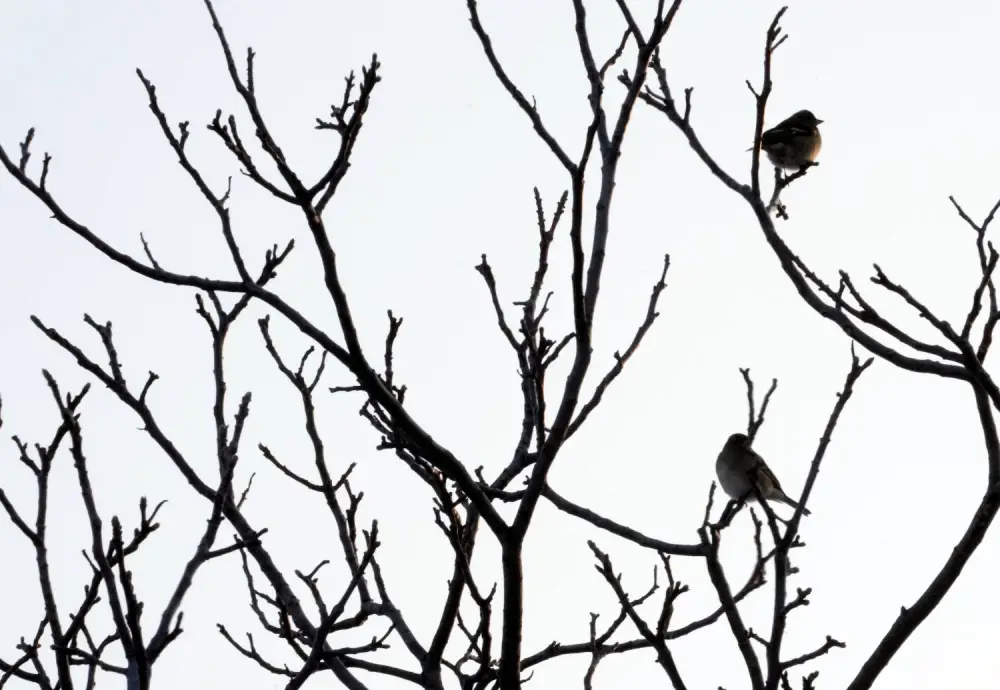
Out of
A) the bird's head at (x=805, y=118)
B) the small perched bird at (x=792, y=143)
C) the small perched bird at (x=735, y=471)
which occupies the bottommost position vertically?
the small perched bird at (x=735, y=471)

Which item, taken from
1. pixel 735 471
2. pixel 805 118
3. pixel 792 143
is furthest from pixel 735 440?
pixel 805 118

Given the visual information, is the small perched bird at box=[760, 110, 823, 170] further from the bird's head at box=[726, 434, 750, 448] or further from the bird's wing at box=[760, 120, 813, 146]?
the bird's head at box=[726, 434, 750, 448]

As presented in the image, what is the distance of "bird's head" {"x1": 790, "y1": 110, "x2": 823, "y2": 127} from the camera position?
12.6m

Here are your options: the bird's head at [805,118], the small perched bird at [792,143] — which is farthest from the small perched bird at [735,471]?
the bird's head at [805,118]

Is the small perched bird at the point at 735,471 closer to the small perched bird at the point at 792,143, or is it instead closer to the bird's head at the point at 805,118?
the small perched bird at the point at 792,143

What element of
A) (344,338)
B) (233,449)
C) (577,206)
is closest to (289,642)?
(233,449)

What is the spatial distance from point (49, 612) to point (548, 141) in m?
1.81

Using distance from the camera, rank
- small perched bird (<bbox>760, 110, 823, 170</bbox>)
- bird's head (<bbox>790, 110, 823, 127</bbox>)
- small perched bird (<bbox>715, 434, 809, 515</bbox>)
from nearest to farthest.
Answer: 1. small perched bird (<bbox>715, 434, 809, 515</bbox>)
2. small perched bird (<bbox>760, 110, 823, 170</bbox>)
3. bird's head (<bbox>790, 110, 823, 127</bbox>)

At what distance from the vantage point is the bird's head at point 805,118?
496 inches

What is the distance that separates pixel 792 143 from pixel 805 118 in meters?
1.20

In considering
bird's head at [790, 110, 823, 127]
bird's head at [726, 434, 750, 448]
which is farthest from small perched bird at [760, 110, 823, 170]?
bird's head at [726, 434, 750, 448]

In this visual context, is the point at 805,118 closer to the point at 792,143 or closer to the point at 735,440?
Answer: the point at 792,143

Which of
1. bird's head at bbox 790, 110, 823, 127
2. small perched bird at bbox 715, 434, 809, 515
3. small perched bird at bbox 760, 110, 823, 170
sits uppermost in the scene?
bird's head at bbox 790, 110, 823, 127

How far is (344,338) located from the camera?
2637 mm
